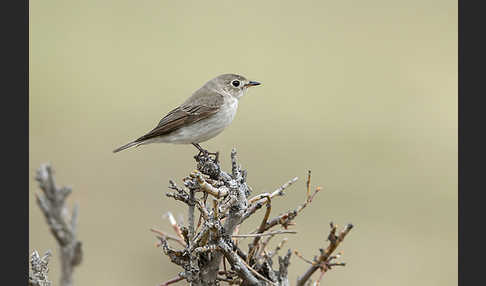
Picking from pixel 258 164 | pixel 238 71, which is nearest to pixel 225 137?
pixel 258 164

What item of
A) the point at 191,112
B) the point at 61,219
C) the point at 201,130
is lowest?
the point at 61,219

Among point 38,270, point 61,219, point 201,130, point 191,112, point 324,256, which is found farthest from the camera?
point 191,112

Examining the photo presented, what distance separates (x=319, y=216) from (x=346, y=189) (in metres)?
1.21

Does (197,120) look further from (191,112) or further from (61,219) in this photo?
(61,219)

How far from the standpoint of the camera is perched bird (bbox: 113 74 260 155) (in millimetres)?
4449

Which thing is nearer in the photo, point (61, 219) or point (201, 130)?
point (61, 219)

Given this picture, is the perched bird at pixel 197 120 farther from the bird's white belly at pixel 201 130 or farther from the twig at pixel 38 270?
the twig at pixel 38 270

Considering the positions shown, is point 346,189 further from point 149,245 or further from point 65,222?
point 65,222

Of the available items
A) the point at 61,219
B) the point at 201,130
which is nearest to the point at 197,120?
the point at 201,130

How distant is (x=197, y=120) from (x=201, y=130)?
11cm

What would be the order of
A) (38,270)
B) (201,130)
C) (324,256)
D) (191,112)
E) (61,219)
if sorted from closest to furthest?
(61,219)
(38,270)
(324,256)
(201,130)
(191,112)

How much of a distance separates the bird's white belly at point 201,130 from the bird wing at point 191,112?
39 mm

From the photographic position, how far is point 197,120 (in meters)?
4.54

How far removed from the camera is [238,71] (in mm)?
12102
